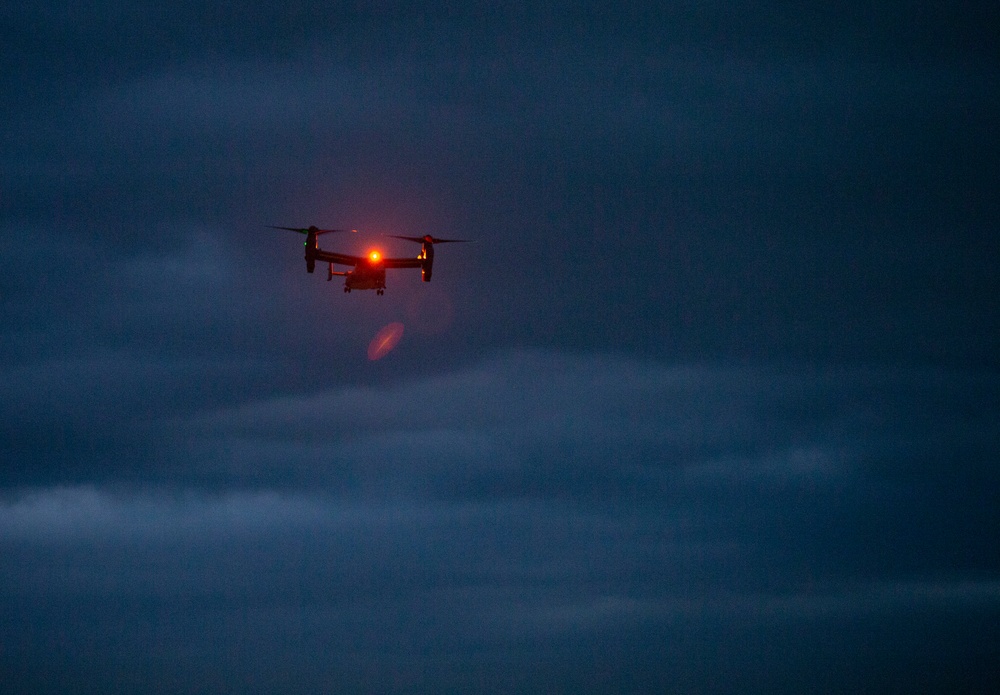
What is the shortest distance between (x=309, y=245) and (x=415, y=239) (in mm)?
12040

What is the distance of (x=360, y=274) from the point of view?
186250 millimetres

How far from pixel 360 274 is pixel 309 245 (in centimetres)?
1394

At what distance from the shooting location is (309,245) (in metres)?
173

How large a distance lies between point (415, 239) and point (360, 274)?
11528mm

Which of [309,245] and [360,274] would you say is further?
[360,274]

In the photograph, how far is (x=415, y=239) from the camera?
178m
